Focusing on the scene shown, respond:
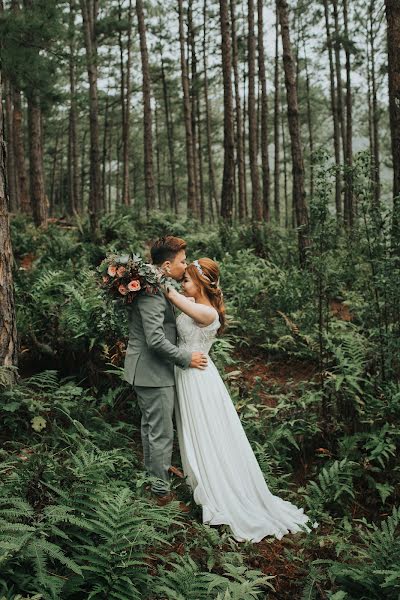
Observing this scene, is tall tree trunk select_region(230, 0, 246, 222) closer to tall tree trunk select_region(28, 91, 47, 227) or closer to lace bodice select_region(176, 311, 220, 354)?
tall tree trunk select_region(28, 91, 47, 227)

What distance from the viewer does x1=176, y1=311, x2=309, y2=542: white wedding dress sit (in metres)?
4.90

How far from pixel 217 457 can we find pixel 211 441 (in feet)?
0.54

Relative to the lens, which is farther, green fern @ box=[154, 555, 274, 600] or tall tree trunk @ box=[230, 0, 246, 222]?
tall tree trunk @ box=[230, 0, 246, 222]

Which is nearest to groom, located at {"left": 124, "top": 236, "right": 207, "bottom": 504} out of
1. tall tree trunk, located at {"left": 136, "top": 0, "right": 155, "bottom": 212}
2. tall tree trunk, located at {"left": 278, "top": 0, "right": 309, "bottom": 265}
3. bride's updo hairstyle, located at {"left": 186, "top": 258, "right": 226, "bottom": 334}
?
bride's updo hairstyle, located at {"left": 186, "top": 258, "right": 226, "bottom": 334}

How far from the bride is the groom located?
174 mm

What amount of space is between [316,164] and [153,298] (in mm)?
3046

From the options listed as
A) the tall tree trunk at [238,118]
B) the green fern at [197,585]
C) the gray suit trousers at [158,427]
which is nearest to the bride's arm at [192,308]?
the gray suit trousers at [158,427]

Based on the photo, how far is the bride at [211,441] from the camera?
4914 millimetres

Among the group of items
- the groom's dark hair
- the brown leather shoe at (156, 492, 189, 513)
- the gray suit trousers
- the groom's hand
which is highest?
the groom's dark hair

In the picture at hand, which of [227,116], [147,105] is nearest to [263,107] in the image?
Result: [147,105]

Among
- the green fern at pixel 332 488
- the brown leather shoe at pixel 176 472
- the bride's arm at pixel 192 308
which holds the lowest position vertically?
the green fern at pixel 332 488

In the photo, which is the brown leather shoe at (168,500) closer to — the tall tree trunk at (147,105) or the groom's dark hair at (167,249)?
the groom's dark hair at (167,249)

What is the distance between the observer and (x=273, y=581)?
424 cm

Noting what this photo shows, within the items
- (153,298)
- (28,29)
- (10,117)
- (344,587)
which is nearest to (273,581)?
(344,587)
